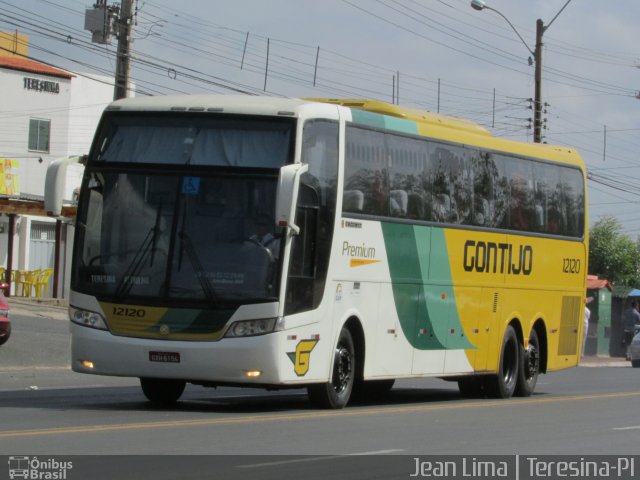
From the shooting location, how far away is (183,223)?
1566 centimetres

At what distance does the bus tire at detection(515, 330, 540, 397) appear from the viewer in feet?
72.6

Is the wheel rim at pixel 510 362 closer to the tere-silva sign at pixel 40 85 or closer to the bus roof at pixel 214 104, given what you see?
the bus roof at pixel 214 104

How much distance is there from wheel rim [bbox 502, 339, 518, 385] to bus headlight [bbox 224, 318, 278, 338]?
7.17m

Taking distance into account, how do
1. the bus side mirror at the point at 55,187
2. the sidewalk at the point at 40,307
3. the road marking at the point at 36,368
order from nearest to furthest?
1. the bus side mirror at the point at 55,187
2. the road marking at the point at 36,368
3. the sidewalk at the point at 40,307

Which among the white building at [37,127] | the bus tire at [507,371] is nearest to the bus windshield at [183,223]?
the bus tire at [507,371]

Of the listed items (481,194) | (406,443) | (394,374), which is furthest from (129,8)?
(406,443)

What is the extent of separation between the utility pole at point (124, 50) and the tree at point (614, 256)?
54.0 metres

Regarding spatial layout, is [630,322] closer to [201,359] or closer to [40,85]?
[40,85]

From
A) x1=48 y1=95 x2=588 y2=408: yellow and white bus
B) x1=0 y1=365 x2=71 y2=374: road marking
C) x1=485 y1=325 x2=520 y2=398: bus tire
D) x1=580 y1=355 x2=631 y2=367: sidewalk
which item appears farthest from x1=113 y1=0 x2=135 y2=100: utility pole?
x1=580 y1=355 x2=631 y2=367: sidewalk

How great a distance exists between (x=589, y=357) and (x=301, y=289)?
104 ft

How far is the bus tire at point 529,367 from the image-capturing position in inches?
871

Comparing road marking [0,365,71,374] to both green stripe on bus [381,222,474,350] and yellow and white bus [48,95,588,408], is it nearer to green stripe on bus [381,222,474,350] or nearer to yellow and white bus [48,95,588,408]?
yellow and white bus [48,95,588,408]
